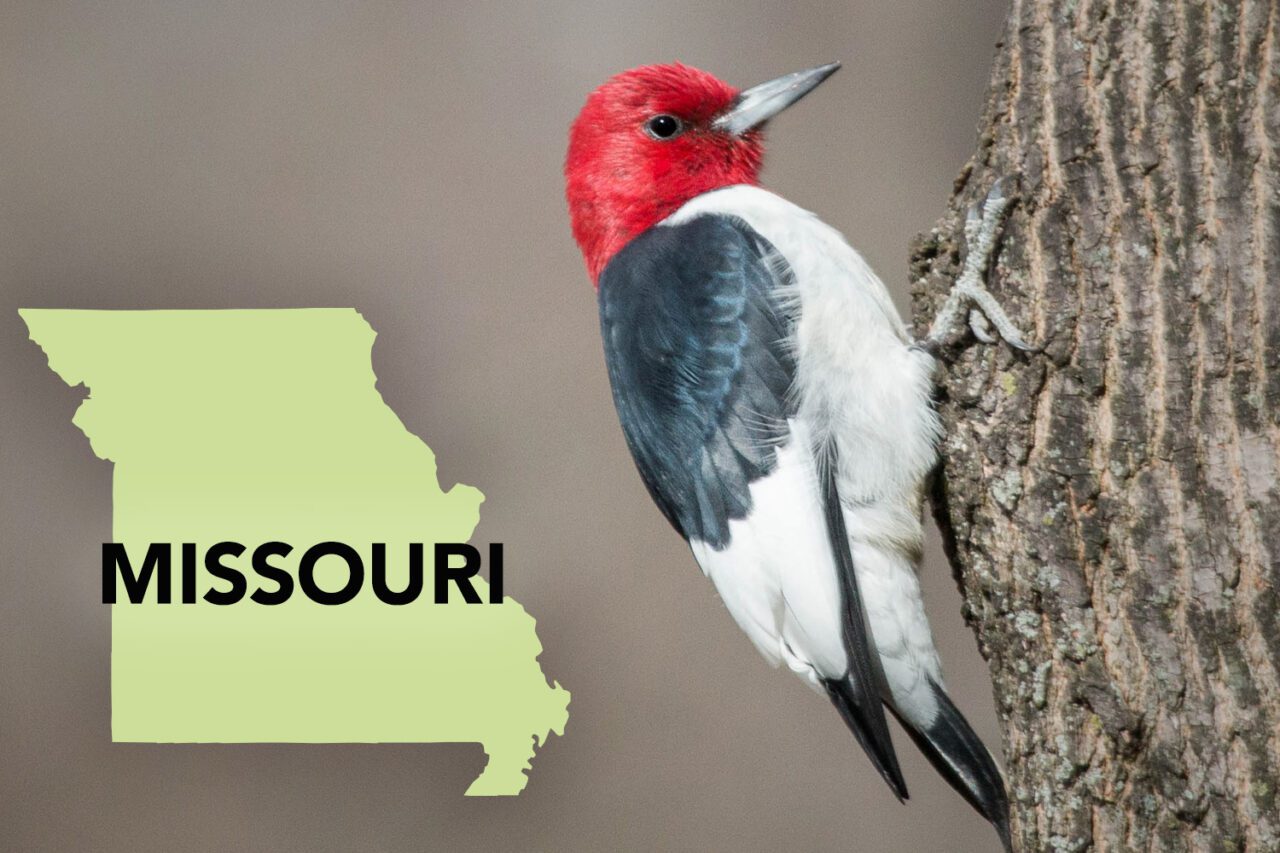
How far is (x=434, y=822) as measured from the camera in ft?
9.82

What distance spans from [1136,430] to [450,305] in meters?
1.97

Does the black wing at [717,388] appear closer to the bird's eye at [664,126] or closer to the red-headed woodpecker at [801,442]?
the red-headed woodpecker at [801,442]

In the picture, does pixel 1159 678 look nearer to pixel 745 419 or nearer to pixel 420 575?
pixel 745 419

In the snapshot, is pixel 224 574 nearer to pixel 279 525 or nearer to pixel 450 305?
pixel 279 525

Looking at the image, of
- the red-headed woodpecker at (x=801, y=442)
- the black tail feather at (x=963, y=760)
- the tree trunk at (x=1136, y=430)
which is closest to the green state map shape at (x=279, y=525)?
the red-headed woodpecker at (x=801, y=442)

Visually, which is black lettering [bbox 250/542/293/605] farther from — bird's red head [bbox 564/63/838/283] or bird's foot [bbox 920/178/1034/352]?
bird's foot [bbox 920/178/1034/352]

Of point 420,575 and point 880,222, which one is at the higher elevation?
point 880,222

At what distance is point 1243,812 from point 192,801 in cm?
250

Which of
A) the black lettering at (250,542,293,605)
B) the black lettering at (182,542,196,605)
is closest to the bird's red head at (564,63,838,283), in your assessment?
the black lettering at (250,542,293,605)

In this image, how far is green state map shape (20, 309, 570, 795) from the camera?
2.73m

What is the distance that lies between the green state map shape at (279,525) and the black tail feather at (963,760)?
1280mm

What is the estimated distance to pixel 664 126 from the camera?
7.23 ft

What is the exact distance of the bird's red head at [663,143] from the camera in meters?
2.17

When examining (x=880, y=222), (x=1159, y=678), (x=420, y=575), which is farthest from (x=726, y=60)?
(x=1159, y=678)
